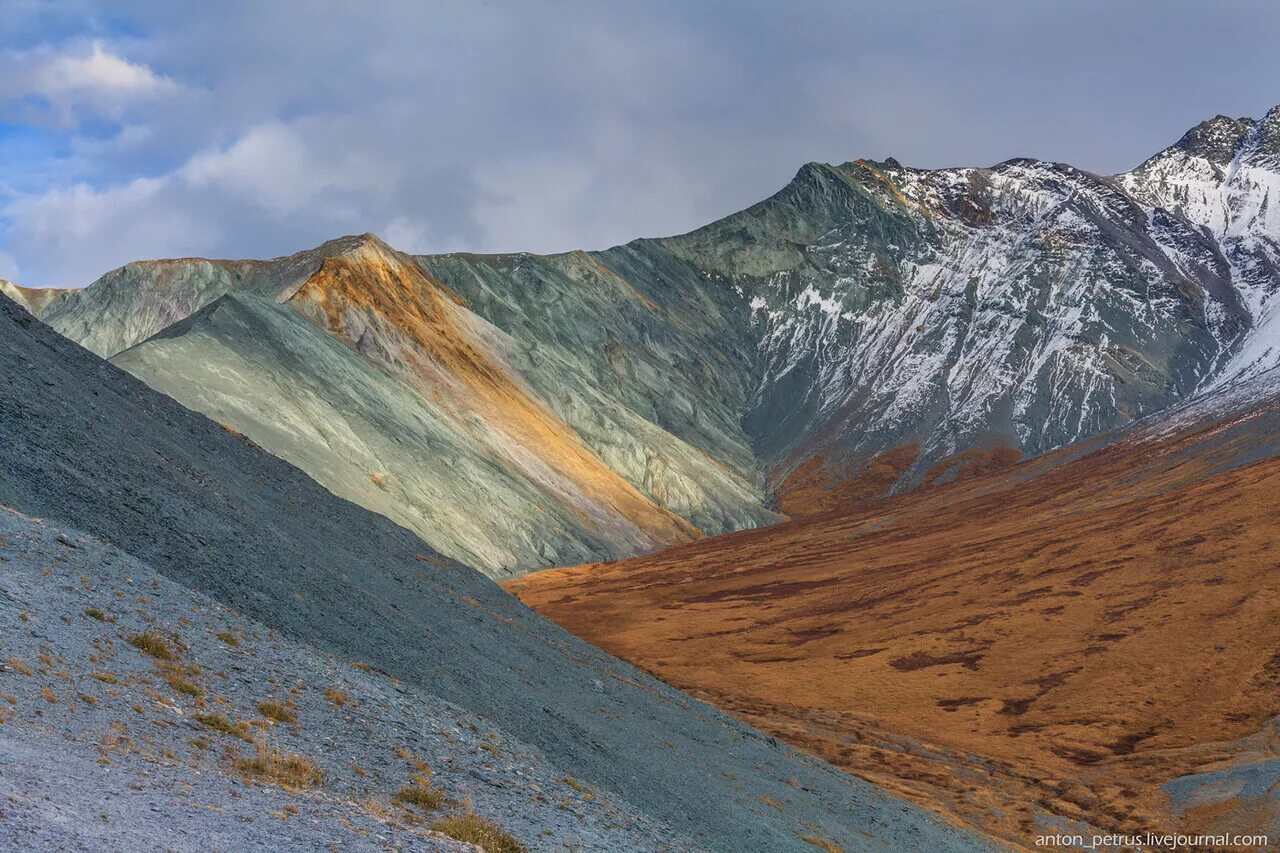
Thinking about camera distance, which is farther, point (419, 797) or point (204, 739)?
point (419, 797)

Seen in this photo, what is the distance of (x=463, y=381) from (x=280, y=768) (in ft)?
375

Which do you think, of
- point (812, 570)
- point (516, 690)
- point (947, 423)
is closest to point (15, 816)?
point (516, 690)

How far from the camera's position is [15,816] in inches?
414

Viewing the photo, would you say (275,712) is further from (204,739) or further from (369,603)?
(369,603)

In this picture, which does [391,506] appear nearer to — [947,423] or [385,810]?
[385,810]

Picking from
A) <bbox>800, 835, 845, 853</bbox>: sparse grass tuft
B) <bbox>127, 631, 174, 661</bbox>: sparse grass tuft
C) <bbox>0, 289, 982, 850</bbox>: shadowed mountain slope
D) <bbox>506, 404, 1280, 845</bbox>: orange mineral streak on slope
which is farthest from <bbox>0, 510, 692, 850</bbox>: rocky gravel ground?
<bbox>506, 404, 1280, 845</bbox>: orange mineral streak on slope

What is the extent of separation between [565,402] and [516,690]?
124 metres

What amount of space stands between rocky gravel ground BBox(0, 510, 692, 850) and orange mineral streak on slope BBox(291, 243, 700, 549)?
94.9m

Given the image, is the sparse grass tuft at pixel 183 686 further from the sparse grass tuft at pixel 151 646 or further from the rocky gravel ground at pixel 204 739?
the sparse grass tuft at pixel 151 646

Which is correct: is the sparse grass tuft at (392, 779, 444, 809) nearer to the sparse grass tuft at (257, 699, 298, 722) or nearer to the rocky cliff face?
the sparse grass tuft at (257, 699, 298, 722)

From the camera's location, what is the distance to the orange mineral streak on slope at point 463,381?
119750 millimetres

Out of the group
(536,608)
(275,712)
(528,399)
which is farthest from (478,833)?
(528,399)

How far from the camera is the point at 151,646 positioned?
702 inches

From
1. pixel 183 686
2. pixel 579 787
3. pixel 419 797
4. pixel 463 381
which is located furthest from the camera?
pixel 463 381
